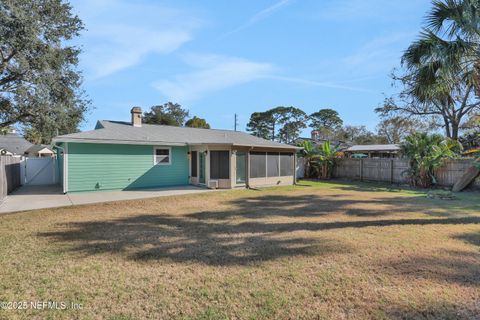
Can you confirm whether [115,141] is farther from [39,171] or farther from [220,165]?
[39,171]

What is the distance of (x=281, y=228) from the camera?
6359 mm

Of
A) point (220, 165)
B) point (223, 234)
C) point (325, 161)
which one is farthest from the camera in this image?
point (325, 161)

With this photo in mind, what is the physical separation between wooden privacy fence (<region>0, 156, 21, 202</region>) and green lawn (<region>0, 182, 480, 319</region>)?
3.32 metres

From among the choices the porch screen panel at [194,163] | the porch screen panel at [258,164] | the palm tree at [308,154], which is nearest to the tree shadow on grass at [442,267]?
the porch screen panel at [258,164]

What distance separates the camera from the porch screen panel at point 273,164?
16.0m

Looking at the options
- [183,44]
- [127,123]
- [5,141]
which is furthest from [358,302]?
[5,141]

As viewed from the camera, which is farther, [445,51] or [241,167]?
[241,167]

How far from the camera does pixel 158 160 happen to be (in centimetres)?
1427

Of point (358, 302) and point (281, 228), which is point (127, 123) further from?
point (358, 302)

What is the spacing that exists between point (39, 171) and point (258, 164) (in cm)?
1354

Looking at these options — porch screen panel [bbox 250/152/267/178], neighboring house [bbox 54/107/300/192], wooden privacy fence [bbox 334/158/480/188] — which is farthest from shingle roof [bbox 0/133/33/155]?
wooden privacy fence [bbox 334/158/480/188]

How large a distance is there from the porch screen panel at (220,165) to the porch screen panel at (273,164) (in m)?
3.08

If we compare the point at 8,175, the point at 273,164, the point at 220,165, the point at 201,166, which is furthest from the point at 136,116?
the point at 273,164

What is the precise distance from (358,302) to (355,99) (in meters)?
24.2
